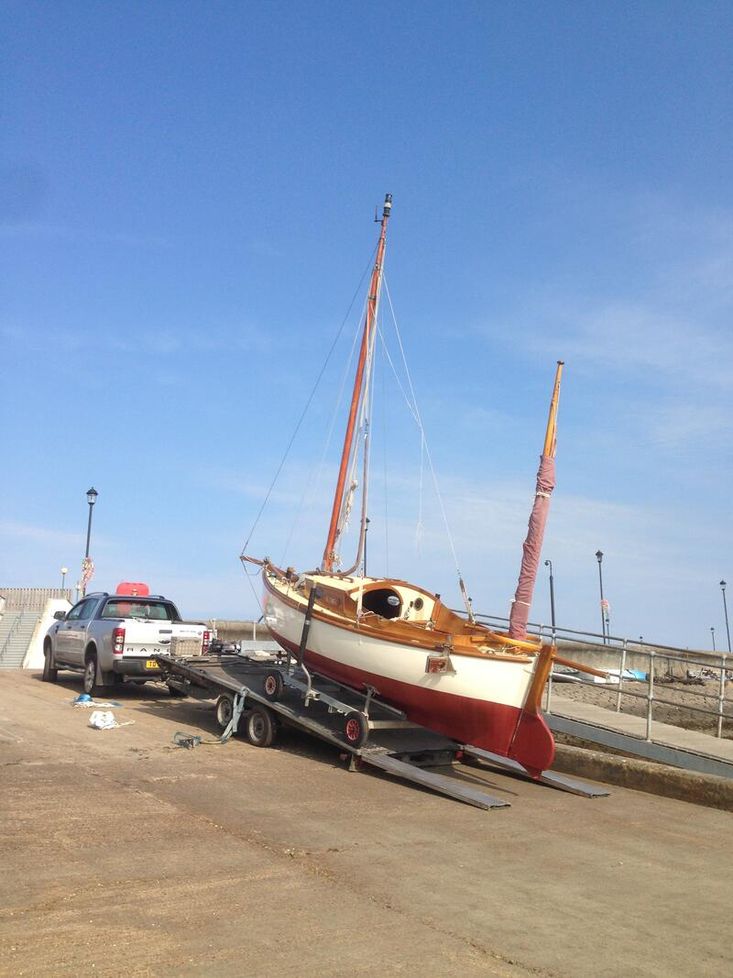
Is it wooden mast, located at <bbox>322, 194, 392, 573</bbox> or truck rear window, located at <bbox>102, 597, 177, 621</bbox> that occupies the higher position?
wooden mast, located at <bbox>322, 194, 392, 573</bbox>

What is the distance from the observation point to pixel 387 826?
316 inches

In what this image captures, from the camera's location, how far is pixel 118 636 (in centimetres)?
1544

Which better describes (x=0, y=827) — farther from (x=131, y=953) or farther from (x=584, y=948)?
(x=584, y=948)

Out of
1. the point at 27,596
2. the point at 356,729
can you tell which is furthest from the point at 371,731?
the point at 27,596

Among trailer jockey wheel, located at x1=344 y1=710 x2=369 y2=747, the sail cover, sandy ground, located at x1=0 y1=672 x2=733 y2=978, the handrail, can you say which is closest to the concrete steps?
the handrail

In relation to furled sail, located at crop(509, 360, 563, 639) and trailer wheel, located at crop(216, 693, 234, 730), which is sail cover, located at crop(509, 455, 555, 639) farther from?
trailer wheel, located at crop(216, 693, 234, 730)

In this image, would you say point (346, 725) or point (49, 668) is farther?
point (49, 668)

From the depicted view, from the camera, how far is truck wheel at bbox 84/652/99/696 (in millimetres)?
16047

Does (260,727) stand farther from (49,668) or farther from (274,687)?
(49,668)

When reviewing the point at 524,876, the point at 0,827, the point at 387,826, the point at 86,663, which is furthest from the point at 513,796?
the point at 86,663

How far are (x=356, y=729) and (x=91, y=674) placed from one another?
730 cm

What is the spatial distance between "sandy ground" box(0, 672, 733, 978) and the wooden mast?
806 cm

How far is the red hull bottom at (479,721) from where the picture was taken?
10133mm

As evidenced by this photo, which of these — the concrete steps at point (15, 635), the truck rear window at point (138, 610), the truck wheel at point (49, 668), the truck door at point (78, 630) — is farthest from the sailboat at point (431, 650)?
the concrete steps at point (15, 635)
